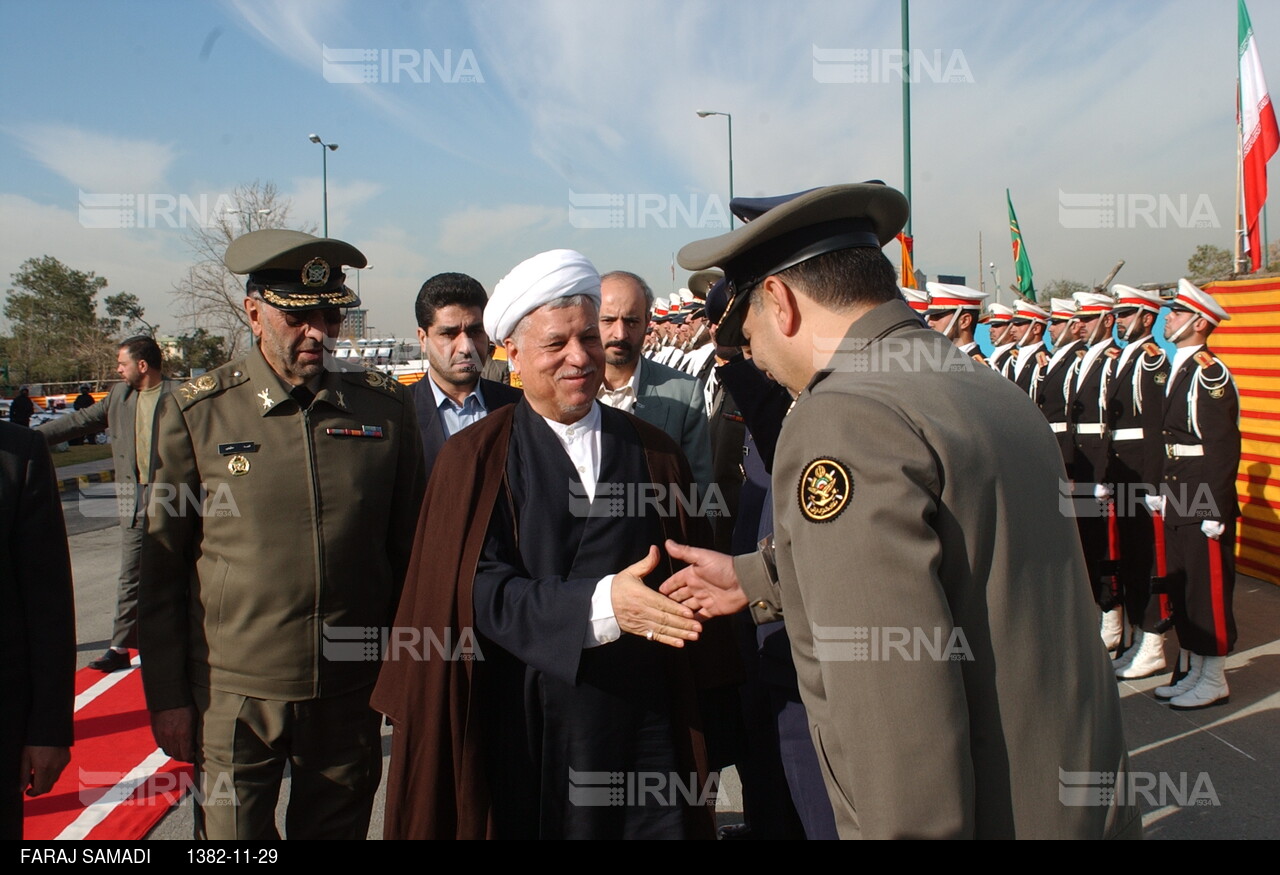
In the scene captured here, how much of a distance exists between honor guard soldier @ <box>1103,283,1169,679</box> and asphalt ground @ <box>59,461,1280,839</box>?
27 cm

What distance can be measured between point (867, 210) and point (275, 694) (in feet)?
7.18

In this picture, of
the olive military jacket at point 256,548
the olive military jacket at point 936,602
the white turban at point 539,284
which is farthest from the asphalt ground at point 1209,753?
the white turban at point 539,284

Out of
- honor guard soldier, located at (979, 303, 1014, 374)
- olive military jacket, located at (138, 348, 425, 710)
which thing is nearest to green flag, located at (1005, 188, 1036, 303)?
honor guard soldier, located at (979, 303, 1014, 374)

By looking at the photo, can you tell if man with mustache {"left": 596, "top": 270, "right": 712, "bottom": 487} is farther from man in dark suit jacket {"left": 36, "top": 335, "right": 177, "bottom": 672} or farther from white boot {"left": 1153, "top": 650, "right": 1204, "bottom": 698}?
man in dark suit jacket {"left": 36, "top": 335, "right": 177, "bottom": 672}

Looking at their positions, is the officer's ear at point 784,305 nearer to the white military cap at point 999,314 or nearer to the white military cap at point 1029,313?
the white military cap at point 1029,313

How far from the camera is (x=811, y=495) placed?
50.3 inches

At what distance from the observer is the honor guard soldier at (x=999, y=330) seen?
10191 mm

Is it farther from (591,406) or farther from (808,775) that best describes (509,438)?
(808,775)

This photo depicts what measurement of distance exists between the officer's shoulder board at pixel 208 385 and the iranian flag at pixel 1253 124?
9.43 m

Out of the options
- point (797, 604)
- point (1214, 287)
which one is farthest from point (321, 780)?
point (1214, 287)

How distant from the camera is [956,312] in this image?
7.43m

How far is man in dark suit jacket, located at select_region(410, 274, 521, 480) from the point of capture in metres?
4.06

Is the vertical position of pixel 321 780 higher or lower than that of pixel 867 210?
lower

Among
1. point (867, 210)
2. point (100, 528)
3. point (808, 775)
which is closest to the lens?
point (867, 210)
